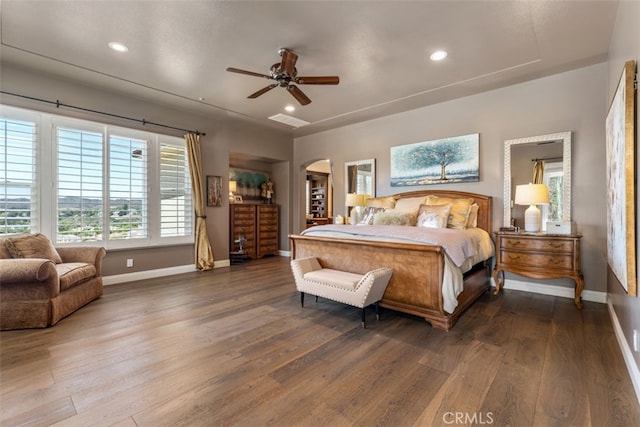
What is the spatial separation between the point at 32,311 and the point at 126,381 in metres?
1.66

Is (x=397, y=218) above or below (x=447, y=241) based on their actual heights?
above

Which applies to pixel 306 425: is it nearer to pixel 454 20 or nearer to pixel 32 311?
pixel 32 311

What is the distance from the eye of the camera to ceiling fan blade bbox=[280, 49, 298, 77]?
9.78ft

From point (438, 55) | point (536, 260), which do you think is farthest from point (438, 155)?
point (536, 260)

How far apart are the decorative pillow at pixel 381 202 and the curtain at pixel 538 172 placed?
2044mm

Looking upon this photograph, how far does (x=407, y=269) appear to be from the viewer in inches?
114

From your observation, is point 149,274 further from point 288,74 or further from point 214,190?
point 288,74

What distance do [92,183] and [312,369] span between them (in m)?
4.20

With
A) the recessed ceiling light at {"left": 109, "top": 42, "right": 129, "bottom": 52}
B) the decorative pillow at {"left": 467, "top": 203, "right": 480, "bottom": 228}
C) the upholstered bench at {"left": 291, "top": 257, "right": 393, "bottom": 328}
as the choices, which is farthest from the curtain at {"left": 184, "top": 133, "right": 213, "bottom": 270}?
the decorative pillow at {"left": 467, "top": 203, "right": 480, "bottom": 228}

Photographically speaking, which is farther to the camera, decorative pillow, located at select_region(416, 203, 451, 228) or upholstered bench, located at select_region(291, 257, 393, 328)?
decorative pillow, located at select_region(416, 203, 451, 228)

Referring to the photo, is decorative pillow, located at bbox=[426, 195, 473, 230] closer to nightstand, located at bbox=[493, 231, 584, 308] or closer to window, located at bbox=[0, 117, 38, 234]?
nightstand, located at bbox=[493, 231, 584, 308]

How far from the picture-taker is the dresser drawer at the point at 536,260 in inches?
131

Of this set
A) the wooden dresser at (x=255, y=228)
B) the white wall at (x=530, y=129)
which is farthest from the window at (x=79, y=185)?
the white wall at (x=530, y=129)

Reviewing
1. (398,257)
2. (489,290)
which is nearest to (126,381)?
(398,257)
